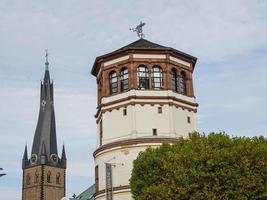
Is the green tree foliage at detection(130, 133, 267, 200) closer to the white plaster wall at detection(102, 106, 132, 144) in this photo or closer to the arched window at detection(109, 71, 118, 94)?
the white plaster wall at detection(102, 106, 132, 144)

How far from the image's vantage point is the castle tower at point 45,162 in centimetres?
17762

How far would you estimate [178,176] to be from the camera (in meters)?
44.0

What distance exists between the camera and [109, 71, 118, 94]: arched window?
196 feet

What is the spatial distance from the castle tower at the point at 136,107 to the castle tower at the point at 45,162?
119 m

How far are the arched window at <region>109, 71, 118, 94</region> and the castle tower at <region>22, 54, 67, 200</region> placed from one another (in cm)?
11916

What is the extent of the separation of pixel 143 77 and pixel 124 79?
2.05 metres

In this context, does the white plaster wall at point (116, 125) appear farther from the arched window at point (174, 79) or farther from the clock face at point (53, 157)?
the clock face at point (53, 157)

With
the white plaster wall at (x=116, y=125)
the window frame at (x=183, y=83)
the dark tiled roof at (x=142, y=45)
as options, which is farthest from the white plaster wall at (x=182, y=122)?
the dark tiled roof at (x=142, y=45)

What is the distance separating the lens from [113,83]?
198 ft

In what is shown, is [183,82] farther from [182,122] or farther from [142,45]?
[142,45]

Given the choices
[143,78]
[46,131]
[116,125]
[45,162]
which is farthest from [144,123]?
[45,162]

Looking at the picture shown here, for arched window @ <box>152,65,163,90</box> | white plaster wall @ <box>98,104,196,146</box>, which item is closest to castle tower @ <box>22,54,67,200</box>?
white plaster wall @ <box>98,104,196,146</box>

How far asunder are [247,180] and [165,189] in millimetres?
6379

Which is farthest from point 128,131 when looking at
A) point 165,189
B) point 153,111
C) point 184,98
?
point 165,189
